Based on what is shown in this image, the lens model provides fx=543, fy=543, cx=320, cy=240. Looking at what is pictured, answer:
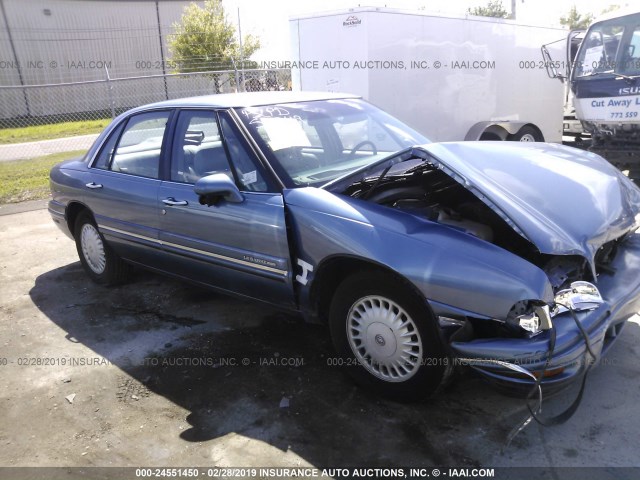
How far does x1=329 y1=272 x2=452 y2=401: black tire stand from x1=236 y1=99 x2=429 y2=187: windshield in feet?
2.74

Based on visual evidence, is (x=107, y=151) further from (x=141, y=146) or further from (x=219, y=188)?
(x=219, y=188)

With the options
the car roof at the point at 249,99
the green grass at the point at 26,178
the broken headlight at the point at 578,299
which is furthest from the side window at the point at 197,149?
the green grass at the point at 26,178

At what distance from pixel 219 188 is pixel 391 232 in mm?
1164

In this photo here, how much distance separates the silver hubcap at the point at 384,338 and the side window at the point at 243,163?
0.99 metres

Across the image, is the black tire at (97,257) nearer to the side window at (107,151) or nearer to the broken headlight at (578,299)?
the side window at (107,151)

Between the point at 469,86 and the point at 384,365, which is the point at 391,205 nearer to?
the point at 384,365

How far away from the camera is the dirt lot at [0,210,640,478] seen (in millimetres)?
2750

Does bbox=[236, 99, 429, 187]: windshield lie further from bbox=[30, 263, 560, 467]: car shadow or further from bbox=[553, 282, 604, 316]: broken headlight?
bbox=[553, 282, 604, 316]: broken headlight

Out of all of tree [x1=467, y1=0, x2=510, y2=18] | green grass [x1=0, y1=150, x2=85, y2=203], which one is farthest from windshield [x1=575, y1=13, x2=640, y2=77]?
tree [x1=467, y1=0, x2=510, y2=18]

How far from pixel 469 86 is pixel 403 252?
668cm

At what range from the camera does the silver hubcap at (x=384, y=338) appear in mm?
2918

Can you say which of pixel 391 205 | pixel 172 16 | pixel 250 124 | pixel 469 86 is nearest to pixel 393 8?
pixel 469 86

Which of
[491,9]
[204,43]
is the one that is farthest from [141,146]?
[491,9]

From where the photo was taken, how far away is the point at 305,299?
335 centimetres
